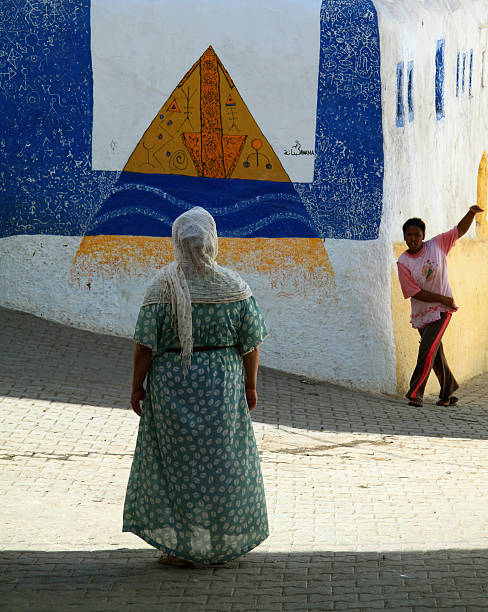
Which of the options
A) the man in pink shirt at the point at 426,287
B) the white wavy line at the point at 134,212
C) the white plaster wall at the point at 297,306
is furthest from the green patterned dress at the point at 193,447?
the white wavy line at the point at 134,212

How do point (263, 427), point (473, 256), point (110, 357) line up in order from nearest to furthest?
point (263, 427), point (110, 357), point (473, 256)

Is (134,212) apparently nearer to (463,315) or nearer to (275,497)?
(275,497)

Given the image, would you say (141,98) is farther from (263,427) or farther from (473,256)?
(473,256)

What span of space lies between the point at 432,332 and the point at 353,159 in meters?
1.69

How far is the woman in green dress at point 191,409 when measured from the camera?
4234 millimetres

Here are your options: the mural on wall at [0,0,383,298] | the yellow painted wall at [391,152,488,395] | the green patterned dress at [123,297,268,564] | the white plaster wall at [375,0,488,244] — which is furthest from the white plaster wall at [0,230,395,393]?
the green patterned dress at [123,297,268,564]

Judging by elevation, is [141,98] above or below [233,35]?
below

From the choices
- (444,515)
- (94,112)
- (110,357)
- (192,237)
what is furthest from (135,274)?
(192,237)

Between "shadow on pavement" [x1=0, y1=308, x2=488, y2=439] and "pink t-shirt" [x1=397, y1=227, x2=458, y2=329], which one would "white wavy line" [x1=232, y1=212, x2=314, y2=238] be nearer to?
"pink t-shirt" [x1=397, y1=227, x2=458, y2=329]

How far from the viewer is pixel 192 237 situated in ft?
13.8

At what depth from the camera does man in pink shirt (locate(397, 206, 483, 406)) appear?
340 inches

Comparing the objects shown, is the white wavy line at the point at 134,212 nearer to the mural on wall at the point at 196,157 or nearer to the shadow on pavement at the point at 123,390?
the mural on wall at the point at 196,157

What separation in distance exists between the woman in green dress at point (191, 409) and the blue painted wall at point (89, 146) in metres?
4.78

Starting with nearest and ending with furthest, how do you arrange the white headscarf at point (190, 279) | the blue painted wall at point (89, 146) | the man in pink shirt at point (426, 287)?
the white headscarf at point (190, 279) → the man in pink shirt at point (426, 287) → the blue painted wall at point (89, 146)
